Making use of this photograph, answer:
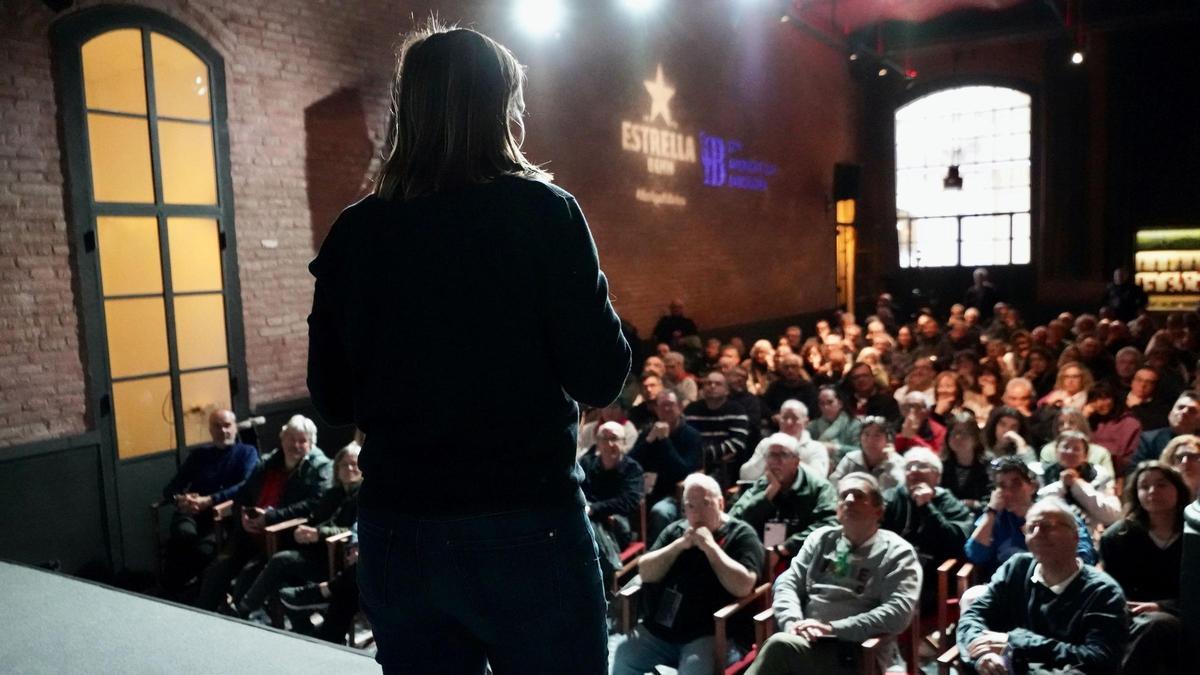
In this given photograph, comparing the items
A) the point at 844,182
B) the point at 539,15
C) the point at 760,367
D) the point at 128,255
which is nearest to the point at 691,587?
the point at 128,255

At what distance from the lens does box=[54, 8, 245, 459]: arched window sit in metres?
5.48

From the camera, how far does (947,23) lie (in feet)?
51.7

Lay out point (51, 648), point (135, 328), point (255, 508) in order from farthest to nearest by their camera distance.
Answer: point (135, 328) < point (255, 508) < point (51, 648)

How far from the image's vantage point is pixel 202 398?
6152 millimetres

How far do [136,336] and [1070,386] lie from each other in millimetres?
6009

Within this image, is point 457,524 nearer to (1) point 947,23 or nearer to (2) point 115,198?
(2) point 115,198

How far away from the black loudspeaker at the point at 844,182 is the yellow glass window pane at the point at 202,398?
11788 mm

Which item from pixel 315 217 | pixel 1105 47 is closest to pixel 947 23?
pixel 1105 47

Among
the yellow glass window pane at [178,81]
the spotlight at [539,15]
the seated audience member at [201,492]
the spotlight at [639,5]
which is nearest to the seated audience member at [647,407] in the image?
the seated audience member at [201,492]

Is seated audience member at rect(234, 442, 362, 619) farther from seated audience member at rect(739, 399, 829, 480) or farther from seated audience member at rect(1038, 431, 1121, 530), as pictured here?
seated audience member at rect(1038, 431, 1121, 530)

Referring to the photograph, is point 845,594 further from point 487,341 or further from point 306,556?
point 487,341

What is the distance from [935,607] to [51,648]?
11.2 feet

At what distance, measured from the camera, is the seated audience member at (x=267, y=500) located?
488cm

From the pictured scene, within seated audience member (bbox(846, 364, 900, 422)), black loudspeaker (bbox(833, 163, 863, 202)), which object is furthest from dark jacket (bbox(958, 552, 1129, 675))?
black loudspeaker (bbox(833, 163, 863, 202))
